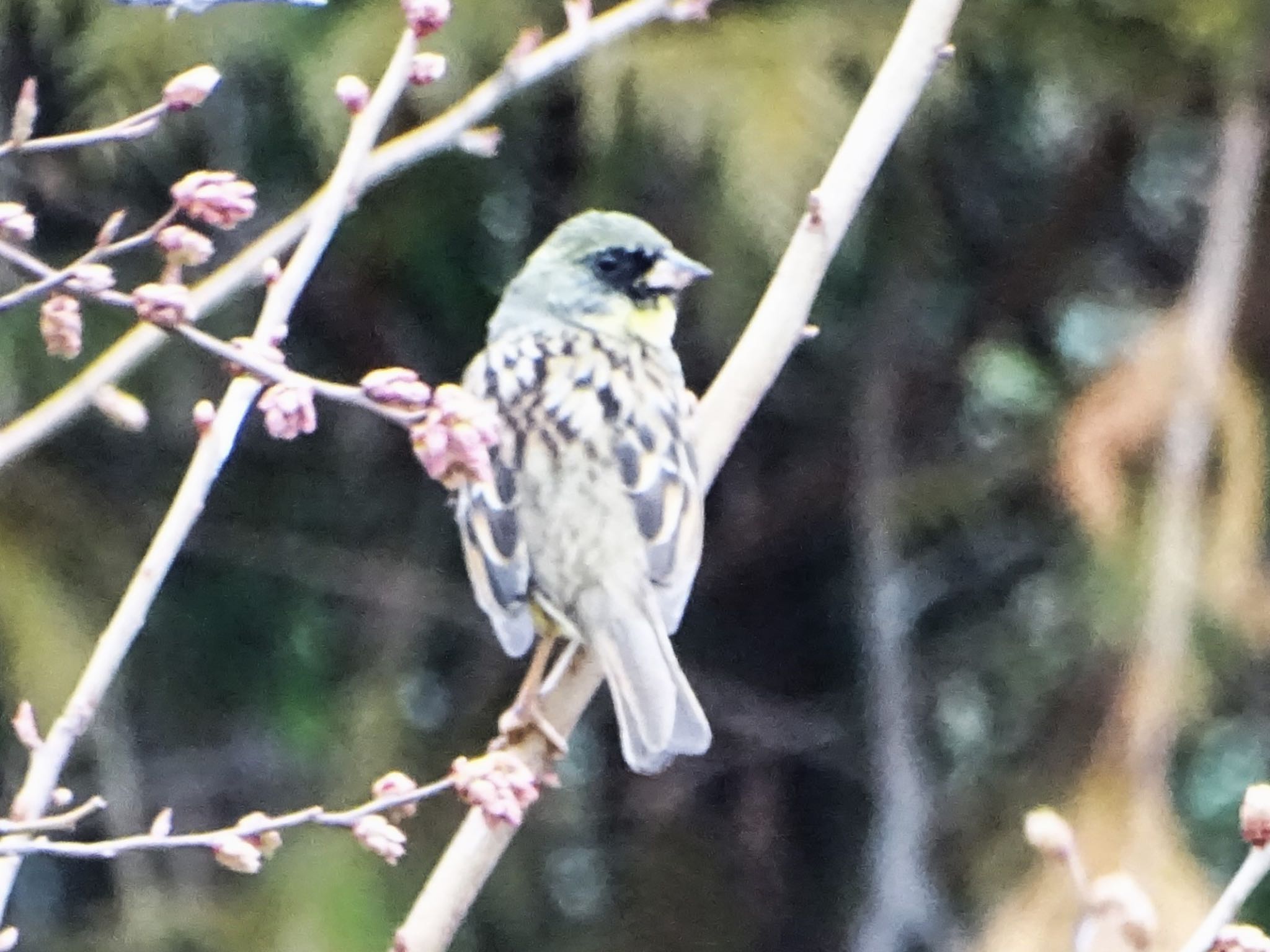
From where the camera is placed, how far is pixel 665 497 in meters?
2.04

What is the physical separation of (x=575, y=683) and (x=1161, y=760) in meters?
0.63

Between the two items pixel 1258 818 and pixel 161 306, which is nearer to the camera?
pixel 161 306

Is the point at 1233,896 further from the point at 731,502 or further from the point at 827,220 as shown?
the point at 731,502

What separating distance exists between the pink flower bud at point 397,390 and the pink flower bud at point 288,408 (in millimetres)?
30

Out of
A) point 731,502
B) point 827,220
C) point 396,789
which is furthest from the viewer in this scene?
point 731,502

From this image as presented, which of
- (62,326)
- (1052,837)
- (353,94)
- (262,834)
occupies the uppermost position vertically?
(353,94)

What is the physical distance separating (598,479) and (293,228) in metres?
0.94

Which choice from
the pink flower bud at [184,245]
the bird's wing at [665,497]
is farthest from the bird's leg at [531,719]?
the pink flower bud at [184,245]

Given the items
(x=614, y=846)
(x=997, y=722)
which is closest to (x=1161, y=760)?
(x=997, y=722)

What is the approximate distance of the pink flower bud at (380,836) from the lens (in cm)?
106

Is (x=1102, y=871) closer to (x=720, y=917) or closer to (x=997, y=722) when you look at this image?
(x=997, y=722)

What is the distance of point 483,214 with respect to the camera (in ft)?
7.83

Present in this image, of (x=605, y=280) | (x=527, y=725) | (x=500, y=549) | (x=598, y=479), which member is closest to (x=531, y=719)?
(x=527, y=725)

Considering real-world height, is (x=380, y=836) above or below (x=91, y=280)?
below
